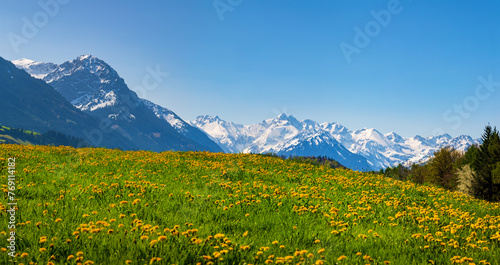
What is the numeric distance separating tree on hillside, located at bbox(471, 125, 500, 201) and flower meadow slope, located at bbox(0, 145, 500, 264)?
44057mm

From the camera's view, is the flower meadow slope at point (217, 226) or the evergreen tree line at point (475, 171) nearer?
the flower meadow slope at point (217, 226)

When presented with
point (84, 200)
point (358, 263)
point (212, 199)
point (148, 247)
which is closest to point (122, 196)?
point (84, 200)

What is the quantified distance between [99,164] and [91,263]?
32.5 ft

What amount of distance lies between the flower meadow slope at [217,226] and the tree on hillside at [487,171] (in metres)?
44.1

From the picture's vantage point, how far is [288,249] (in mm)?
5207

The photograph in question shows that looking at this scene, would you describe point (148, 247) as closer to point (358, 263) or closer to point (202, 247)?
point (202, 247)

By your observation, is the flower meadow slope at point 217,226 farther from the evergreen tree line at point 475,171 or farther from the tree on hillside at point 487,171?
the tree on hillside at point 487,171

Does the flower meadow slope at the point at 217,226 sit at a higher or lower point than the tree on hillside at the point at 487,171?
lower

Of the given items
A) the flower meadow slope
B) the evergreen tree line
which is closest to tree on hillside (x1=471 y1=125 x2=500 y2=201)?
the evergreen tree line

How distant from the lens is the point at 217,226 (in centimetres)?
608

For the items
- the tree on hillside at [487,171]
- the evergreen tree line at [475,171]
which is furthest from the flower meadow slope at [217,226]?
the tree on hillside at [487,171]

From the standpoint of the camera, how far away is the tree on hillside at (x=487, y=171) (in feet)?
147

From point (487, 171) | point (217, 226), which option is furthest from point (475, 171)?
point (217, 226)

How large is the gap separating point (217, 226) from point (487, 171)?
6416 centimetres
